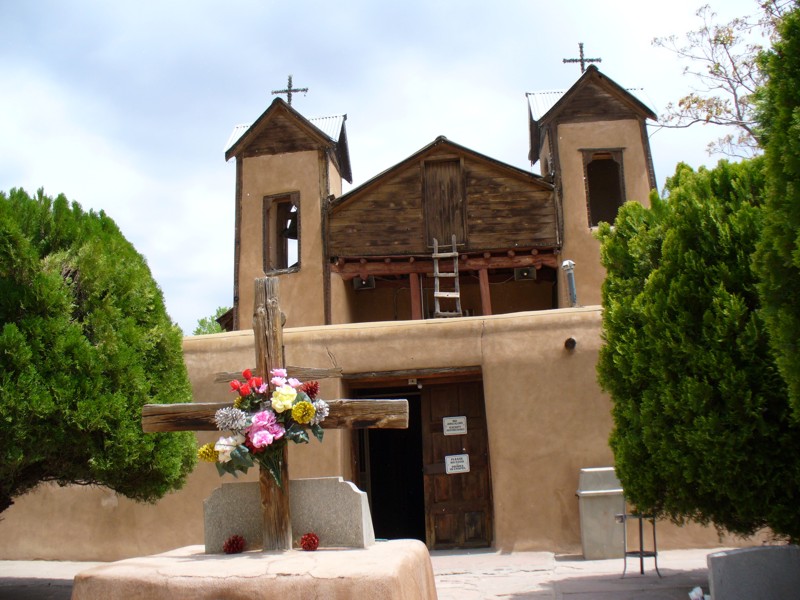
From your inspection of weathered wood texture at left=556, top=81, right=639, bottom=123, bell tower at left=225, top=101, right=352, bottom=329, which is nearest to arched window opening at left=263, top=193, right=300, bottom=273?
bell tower at left=225, top=101, right=352, bottom=329

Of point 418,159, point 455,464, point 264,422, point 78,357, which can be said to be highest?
point 418,159

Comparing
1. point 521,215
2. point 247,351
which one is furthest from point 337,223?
point 247,351

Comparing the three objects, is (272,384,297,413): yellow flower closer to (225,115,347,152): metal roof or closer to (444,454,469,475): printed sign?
(444,454,469,475): printed sign

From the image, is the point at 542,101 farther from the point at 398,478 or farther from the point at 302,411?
the point at 302,411

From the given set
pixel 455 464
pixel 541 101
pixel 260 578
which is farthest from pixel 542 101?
pixel 260 578

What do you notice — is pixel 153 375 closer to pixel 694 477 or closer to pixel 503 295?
pixel 694 477

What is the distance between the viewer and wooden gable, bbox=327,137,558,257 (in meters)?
17.8

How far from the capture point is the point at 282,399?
5.77m

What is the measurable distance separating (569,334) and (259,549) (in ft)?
20.0

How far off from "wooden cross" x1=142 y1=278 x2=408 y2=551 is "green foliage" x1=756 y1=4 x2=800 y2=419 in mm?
2521

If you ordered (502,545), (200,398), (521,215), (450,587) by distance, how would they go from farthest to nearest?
(521,215) → (200,398) → (502,545) → (450,587)

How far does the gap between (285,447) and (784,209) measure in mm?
3631

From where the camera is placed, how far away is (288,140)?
1877 cm

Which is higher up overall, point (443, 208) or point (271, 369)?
point (443, 208)
